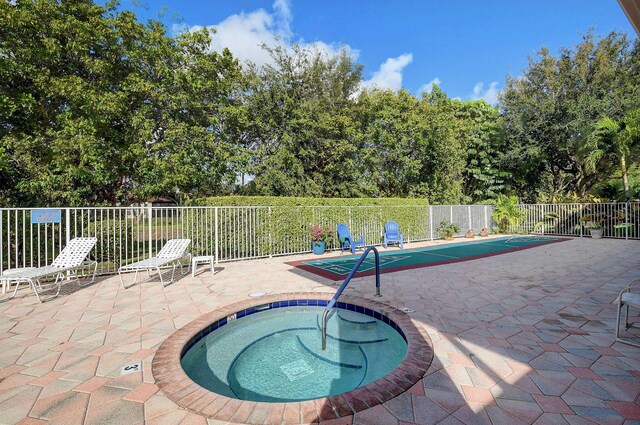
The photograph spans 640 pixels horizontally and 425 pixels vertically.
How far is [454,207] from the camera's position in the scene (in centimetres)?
1600

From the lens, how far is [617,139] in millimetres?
13758

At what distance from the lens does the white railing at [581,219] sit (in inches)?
534

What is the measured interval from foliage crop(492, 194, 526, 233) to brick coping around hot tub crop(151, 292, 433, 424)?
57.6 ft

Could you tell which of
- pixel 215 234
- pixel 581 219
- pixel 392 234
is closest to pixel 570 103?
pixel 581 219

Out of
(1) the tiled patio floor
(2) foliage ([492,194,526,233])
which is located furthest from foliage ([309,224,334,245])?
(2) foliage ([492,194,526,233])

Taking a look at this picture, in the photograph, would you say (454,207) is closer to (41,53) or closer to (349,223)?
(349,223)

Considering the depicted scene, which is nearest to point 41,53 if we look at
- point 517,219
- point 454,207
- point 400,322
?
point 400,322

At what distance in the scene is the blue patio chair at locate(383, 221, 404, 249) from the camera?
39.1 feet

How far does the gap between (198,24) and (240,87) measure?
11.8ft

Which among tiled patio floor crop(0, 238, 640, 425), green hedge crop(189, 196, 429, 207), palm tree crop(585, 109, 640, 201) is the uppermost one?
palm tree crop(585, 109, 640, 201)

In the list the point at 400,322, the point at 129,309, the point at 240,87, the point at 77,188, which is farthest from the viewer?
the point at 240,87

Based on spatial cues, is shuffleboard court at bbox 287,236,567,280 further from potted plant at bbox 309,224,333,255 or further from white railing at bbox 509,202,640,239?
white railing at bbox 509,202,640,239

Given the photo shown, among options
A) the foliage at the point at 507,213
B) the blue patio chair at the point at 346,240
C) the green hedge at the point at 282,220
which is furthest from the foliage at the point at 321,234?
the foliage at the point at 507,213

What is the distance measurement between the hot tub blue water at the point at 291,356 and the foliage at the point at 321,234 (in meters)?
5.67
